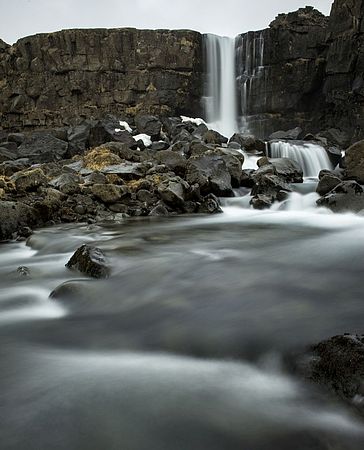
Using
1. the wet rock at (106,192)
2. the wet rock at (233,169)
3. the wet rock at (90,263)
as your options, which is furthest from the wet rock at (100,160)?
the wet rock at (90,263)

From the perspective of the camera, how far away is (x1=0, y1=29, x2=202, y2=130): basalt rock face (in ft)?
92.1

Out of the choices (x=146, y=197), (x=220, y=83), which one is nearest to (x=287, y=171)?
(x=146, y=197)

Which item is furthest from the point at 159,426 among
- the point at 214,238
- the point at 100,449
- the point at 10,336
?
the point at 214,238

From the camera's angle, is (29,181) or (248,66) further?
(248,66)

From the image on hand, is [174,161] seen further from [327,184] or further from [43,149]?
[43,149]

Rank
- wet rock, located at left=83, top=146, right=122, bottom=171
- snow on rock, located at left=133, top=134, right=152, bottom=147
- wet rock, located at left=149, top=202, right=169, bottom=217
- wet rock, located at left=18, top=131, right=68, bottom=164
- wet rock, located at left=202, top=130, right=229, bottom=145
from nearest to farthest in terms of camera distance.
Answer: wet rock, located at left=149, top=202, right=169, bottom=217 < wet rock, located at left=83, top=146, right=122, bottom=171 < wet rock, located at left=18, top=131, right=68, bottom=164 < wet rock, located at left=202, top=130, right=229, bottom=145 < snow on rock, located at left=133, top=134, right=152, bottom=147

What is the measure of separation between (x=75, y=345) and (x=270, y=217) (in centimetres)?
639

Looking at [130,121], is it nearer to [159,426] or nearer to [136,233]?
[136,233]

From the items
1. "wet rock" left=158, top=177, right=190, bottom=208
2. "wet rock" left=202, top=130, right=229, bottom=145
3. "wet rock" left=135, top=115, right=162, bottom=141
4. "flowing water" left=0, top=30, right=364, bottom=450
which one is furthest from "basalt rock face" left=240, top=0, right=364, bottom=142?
"flowing water" left=0, top=30, right=364, bottom=450

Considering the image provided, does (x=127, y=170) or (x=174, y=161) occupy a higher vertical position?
(x=174, y=161)

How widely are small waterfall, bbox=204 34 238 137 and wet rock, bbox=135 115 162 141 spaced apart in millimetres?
6506

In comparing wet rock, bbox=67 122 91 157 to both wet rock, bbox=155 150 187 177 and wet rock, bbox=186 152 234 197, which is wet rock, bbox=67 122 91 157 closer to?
wet rock, bbox=155 150 187 177

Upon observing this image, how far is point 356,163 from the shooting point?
35.6ft

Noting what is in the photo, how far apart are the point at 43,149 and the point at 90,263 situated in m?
14.6
